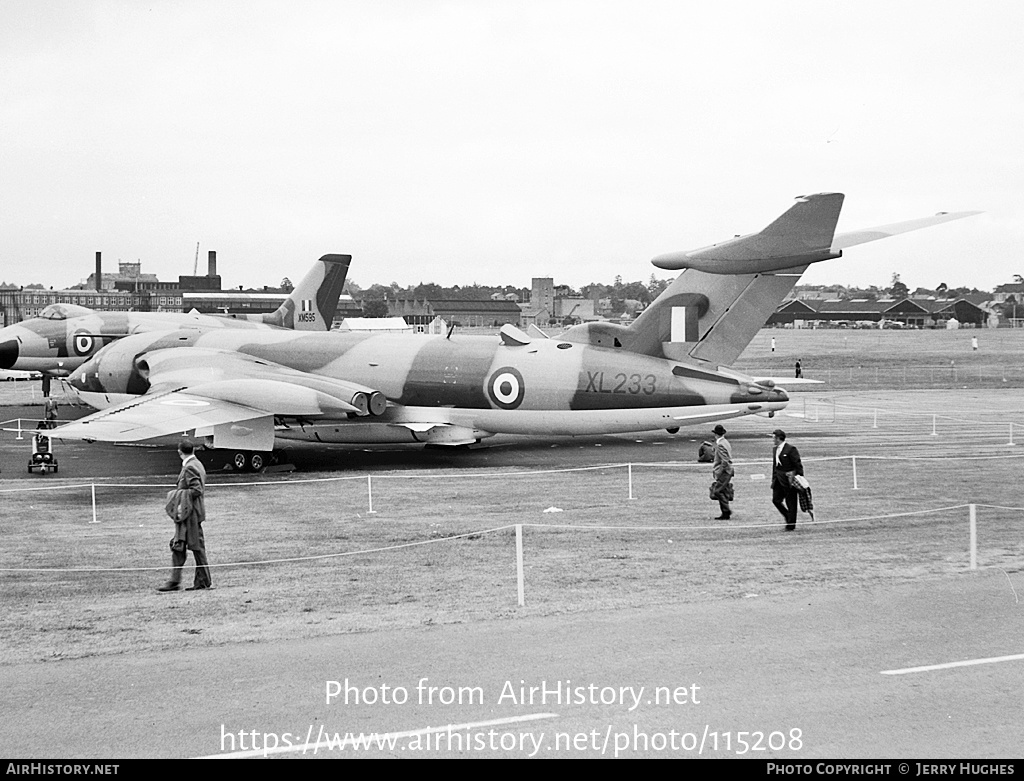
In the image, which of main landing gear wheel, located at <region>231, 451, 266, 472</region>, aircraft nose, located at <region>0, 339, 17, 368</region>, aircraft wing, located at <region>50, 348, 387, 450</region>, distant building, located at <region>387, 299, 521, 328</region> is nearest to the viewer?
aircraft wing, located at <region>50, 348, 387, 450</region>

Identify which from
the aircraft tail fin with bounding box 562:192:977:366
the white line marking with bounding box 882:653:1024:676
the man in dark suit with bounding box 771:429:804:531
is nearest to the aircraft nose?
the aircraft tail fin with bounding box 562:192:977:366

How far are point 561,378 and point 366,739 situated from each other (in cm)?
2080

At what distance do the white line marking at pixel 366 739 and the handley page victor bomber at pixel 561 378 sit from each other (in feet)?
62.1

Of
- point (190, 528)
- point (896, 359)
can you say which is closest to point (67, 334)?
point (190, 528)

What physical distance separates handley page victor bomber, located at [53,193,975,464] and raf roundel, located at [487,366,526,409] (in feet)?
0.09

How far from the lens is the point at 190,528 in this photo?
44.7ft

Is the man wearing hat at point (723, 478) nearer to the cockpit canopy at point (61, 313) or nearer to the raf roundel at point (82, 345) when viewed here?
the raf roundel at point (82, 345)

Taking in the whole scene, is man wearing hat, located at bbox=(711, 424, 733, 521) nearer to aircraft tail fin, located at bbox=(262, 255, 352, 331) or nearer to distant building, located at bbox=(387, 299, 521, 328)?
aircraft tail fin, located at bbox=(262, 255, 352, 331)

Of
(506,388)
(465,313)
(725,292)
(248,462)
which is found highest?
(465,313)

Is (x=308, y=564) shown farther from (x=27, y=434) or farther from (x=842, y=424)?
(x=842, y=424)

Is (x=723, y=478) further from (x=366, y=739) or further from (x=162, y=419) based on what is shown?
(x=162, y=419)

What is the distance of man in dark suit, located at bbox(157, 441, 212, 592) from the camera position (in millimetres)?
13555

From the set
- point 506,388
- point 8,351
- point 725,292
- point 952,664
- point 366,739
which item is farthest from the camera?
point 8,351

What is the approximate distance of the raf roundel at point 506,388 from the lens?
2905 cm
